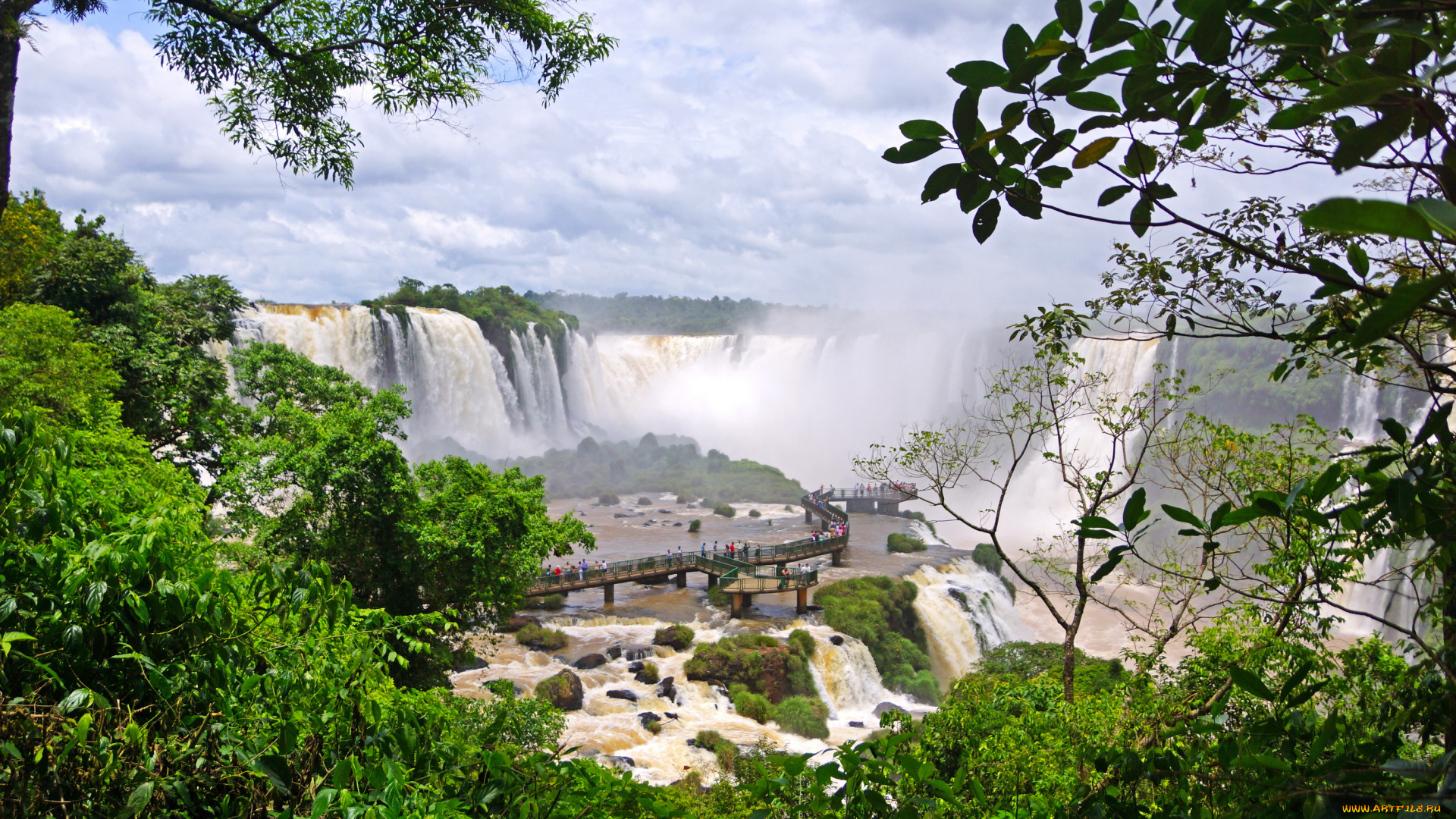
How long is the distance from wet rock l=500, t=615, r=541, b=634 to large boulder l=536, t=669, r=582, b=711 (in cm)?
276

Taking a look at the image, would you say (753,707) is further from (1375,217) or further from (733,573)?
(1375,217)

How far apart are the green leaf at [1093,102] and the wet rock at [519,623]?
16.3 m

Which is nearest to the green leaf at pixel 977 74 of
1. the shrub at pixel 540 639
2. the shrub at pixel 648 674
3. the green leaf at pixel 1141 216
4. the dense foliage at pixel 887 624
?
the green leaf at pixel 1141 216

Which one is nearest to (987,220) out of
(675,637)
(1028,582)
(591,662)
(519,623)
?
(1028,582)

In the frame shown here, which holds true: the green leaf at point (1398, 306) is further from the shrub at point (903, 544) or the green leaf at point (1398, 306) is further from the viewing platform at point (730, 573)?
the shrub at point (903, 544)

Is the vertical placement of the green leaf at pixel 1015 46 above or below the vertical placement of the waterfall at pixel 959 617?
above

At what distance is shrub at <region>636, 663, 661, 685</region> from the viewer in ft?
48.7

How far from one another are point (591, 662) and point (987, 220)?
15036mm

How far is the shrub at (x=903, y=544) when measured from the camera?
25594 mm

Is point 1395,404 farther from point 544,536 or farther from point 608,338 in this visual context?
point 608,338

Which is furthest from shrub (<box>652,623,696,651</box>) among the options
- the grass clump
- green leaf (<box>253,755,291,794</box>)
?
green leaf (<box>253,755,291,794</box>)

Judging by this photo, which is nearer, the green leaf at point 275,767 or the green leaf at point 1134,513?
the green leaf at point 1134,513

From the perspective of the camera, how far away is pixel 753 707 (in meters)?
14.4

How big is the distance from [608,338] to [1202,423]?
45.9 metres
